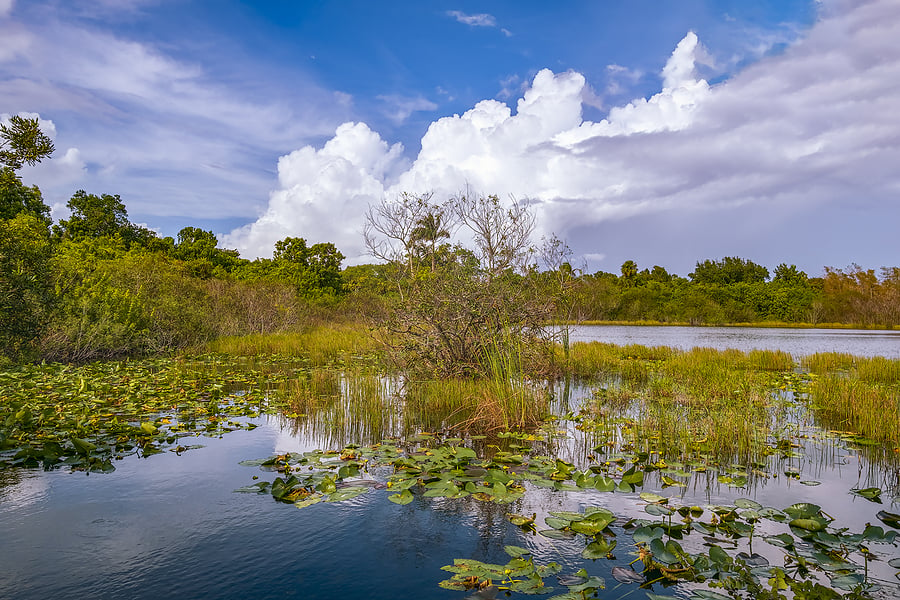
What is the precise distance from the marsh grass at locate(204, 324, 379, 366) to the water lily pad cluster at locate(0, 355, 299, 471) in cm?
369

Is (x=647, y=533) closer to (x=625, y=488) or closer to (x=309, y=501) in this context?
(x=625, y=488)

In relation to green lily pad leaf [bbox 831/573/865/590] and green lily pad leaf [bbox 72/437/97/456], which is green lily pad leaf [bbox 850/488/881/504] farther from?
green lily pad leaf [bbox 72/437/97/456]

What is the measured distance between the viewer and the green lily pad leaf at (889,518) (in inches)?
156

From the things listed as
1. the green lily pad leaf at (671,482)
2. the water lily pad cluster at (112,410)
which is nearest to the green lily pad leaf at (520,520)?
the green lily pad leaf at (671,482)

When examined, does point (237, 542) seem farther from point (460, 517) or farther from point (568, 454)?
point (568, 454)

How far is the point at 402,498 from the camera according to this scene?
14.1 feet

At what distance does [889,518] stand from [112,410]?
939cm

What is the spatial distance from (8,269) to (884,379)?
19.4 meters

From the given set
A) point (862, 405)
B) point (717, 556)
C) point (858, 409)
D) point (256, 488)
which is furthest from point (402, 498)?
point (862, 405)

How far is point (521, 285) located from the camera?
32.2ft

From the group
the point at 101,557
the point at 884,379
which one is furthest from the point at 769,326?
the point at 101,557

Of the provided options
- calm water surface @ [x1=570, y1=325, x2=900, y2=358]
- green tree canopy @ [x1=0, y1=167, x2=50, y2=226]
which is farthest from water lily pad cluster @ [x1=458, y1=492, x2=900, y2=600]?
green tree canopy @ [x1=0, y1=167, x2=50, y2=226]

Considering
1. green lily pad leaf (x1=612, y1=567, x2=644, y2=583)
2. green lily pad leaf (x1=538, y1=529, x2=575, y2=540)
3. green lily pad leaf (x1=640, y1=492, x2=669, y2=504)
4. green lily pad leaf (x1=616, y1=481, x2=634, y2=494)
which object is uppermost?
green lily pad leaf (x1=616, y1=481, x2=634, y2=494)

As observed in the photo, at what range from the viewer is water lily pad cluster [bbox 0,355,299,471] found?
18.3ft
